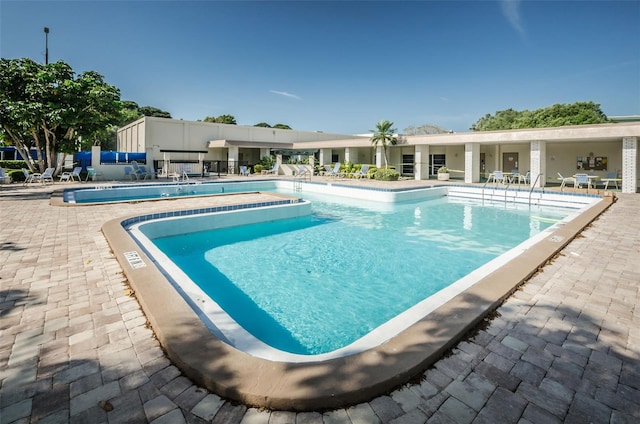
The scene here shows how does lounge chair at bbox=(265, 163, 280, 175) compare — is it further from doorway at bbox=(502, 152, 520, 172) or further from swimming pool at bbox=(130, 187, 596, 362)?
doorway at bbox=(502, 152, 520, 172)

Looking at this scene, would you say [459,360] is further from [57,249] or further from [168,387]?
[57,249]

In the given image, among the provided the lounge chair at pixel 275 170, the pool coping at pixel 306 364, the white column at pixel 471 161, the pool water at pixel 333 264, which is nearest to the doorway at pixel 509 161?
the white column at pixel 471 161

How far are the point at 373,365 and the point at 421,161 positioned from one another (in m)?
22.8

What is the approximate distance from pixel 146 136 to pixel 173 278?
85.8ft

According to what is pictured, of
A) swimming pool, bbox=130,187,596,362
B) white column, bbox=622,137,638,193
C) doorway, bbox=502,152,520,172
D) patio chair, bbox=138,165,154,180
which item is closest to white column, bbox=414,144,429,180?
doorway, bbox=502,152,520,172

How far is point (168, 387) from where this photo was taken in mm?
2236

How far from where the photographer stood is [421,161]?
23578mm

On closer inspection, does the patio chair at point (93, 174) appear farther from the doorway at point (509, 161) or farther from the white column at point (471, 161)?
the doorway at point (509, 161)

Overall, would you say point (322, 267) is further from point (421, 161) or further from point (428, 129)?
point (428, 129)

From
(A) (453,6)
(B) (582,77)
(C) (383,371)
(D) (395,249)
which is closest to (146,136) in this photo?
(A) (453,6)

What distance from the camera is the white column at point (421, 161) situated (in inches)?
926

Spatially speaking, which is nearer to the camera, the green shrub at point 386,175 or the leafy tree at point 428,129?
the green shrub at point 386,175

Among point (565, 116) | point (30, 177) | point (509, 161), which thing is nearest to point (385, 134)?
point (509, 161)

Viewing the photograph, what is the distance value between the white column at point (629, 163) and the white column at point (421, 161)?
34.8 feet
